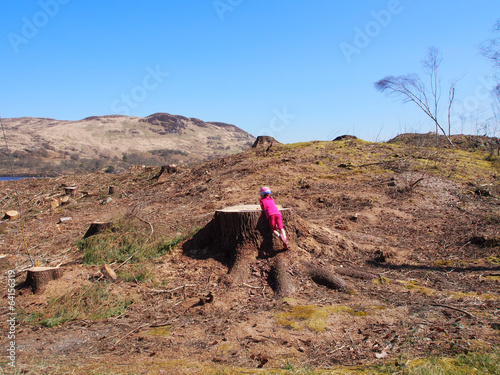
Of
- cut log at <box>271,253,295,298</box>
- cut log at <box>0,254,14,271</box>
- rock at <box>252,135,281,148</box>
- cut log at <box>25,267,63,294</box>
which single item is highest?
rock at <box>252,135,281,148</box>

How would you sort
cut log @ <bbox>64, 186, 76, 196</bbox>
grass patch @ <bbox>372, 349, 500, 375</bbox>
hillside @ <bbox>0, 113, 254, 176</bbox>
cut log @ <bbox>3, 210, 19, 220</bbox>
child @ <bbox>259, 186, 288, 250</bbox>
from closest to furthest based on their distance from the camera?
grass patch @ <bbox>372, 349, 500, 375</bbox>, child @ <bbox>259, 186, 288, 250</bbox>, cut log @ <bbox>3, 210, 19, 220</bbox>, cut log @ <bbox>64, 186, 76, 196</bbox>, hillside @ <bbox>0, 113, 254, 176</bbox>

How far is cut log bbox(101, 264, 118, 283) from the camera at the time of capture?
18.1ft

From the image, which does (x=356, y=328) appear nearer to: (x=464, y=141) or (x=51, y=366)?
(x=51, y=366)

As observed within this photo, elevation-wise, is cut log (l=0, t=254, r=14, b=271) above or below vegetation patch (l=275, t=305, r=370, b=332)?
below

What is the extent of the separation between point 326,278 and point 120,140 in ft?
259

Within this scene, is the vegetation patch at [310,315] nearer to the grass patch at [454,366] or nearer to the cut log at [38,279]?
the grass patch at [454,366]

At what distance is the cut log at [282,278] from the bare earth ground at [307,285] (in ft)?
0.31

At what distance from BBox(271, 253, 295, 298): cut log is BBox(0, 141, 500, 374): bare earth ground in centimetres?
10

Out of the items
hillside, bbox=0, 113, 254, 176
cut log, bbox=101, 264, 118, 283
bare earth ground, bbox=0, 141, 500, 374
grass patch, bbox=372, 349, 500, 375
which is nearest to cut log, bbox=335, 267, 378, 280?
bare earth ground, bbox=0, 141, 500, 374

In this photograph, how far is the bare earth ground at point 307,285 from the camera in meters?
3.22

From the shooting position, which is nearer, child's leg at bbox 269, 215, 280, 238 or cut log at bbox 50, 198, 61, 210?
child's leg at bbox 269, 215, 280, 238

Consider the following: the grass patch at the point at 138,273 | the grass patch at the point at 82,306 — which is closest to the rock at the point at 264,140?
the grass patch at the point at 138,273

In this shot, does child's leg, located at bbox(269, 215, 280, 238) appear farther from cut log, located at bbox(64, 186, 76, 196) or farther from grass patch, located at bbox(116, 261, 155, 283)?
cut log, located at bbox(64, 186, 76, 196)

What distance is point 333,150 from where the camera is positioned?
14695 mm
